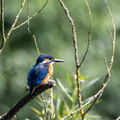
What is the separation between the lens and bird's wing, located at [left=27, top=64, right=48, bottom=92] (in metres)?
4.10

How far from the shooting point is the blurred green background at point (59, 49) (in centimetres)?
916

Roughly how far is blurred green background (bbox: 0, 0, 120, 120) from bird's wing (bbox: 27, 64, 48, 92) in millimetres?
4586

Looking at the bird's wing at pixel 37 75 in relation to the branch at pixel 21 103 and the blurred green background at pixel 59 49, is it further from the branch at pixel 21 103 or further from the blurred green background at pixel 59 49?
the blurred green background at pixel 59 49

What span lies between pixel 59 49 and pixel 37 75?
5.02 metres

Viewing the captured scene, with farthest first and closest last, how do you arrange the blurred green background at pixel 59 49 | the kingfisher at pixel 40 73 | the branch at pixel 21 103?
the blurred green background at pixel 59 49 < the kingfisher at pixel 40 73 < the branch at pixel 21 103

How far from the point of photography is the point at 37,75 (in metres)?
4.24

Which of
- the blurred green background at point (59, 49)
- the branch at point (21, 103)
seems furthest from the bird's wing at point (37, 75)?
the blurred green background at point (59, 49)

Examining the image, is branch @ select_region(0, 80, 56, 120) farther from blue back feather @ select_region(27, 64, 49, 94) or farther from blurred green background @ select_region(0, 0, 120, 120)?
blurred green background @ select_region(0, 0, 120, 120)

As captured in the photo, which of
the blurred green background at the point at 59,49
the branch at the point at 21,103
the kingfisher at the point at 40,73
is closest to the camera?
the branch at the point at 21,103

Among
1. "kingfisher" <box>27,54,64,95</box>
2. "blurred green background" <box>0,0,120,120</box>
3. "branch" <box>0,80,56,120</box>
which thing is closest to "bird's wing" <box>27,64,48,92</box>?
"kingfisher" <box>27,54,64,95</box>

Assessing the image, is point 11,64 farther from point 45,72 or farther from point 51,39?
point 45,72

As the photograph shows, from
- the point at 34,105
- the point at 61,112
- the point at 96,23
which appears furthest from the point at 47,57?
the point at 96,23

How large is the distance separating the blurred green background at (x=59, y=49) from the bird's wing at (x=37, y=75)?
4.59 metres

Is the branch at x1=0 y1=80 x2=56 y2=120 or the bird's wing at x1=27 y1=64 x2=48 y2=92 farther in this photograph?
the bird's wing at x1=27 y1=64 x2=48 y2=92
